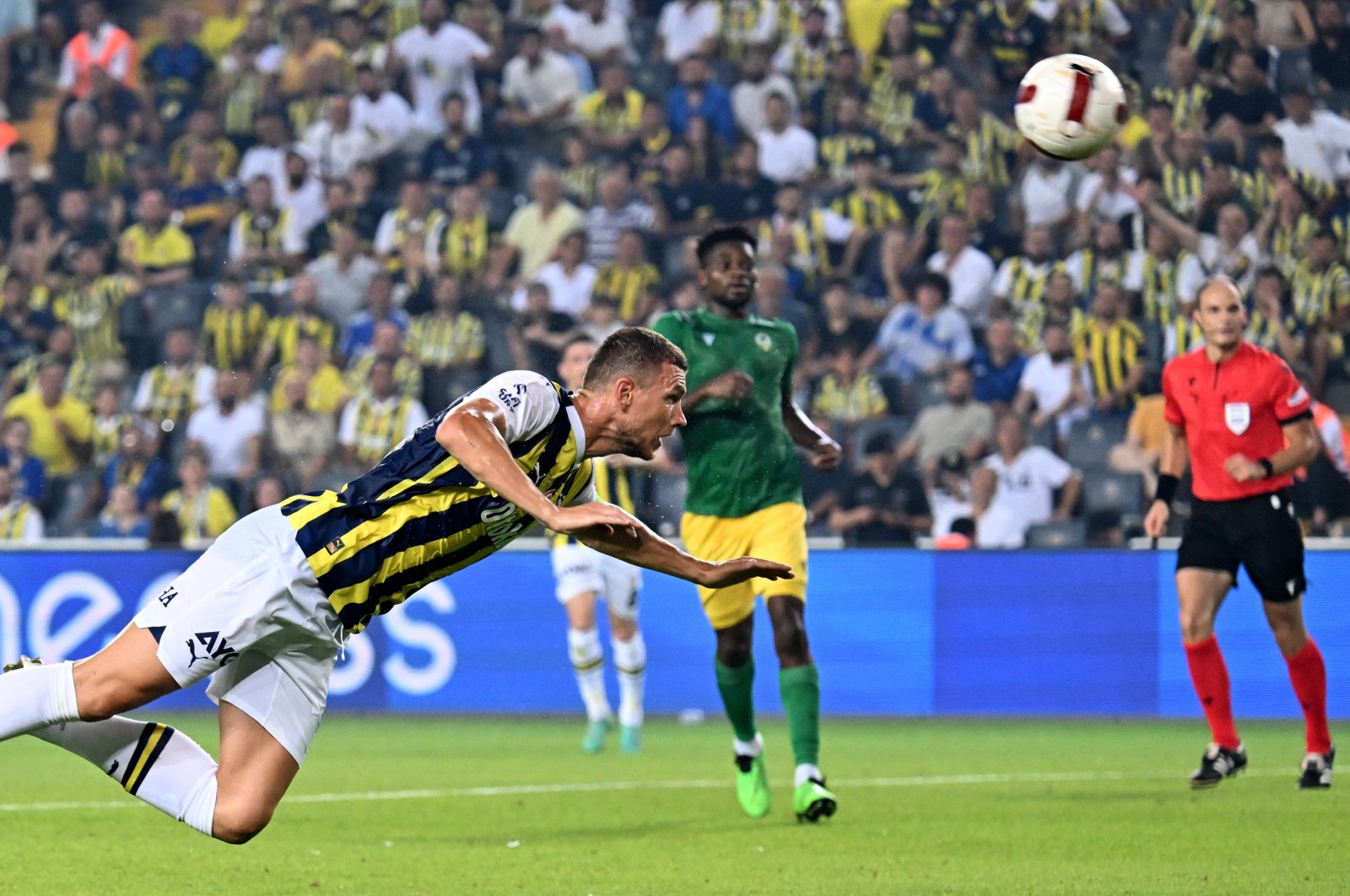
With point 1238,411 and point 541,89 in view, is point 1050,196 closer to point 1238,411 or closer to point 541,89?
point 541,89

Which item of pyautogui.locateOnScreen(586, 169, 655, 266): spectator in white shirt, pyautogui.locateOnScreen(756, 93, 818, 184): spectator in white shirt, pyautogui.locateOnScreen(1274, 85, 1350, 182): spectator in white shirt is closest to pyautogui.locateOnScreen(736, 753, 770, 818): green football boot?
pyautogui.locateOnScreen(586, 169, 655, 266): spectator in white shirt

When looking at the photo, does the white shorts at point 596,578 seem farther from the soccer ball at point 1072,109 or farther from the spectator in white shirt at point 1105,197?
the spectator in white shirt at point 1105,197

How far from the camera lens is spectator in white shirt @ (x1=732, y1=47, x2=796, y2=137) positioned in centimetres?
1798

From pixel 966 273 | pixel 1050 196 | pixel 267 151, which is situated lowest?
pixel 966 273

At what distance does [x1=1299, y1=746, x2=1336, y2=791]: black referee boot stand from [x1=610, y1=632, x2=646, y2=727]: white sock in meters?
4.21

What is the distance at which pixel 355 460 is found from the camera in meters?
16.1

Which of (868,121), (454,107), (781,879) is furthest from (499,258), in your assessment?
(781,879)

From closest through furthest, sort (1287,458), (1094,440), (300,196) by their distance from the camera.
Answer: (1287,458), (1094,440), (300,196)

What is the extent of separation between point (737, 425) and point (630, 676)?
3.50 m

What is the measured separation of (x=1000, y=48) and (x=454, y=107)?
5.25m

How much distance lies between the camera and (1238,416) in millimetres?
9438

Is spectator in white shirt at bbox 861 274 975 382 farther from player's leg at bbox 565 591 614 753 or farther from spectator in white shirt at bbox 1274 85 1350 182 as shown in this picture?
player's leg at bbox 565 591 614 753

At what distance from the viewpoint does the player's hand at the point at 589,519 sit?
16.1 ft

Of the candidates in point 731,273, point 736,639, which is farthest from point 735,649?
point 731,273
